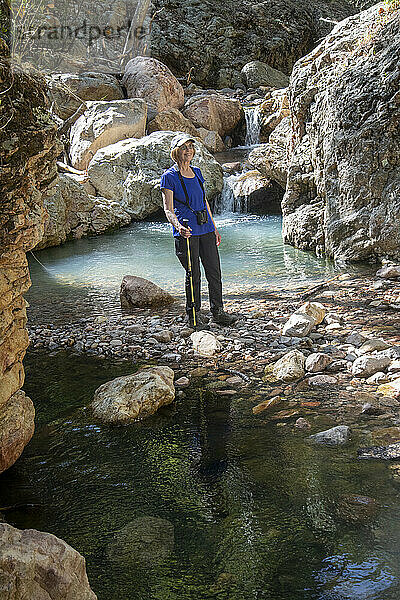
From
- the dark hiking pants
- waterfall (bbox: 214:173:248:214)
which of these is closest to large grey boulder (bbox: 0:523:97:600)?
the dark hiking pants

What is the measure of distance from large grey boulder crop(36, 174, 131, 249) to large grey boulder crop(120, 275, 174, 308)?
6114 mm

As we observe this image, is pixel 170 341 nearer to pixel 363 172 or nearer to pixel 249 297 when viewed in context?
pixel 249 297

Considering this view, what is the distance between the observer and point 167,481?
10.5 ft

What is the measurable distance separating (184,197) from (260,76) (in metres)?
23.6

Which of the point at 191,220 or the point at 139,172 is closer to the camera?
the point at 191,220

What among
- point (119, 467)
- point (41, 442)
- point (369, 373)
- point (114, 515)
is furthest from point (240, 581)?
point (369, 373)

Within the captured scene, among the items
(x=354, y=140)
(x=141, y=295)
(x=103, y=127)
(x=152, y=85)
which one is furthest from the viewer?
(x=152, y=85)

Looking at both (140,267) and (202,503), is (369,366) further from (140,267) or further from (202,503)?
(140,267)

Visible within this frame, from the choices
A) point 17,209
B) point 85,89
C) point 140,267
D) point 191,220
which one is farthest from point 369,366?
point 85,89

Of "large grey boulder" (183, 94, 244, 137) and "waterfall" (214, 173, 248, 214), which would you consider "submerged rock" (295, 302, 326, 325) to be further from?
"large grey boulder" (183, 94, 244, 137)

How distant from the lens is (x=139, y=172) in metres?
16.2

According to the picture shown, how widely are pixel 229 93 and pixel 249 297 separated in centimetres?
2124

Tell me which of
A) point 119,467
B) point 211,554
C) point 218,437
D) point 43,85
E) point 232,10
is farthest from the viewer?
point 232,10

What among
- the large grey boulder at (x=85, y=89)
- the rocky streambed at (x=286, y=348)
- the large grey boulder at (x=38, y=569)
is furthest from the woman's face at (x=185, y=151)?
the large grey boulder at (x=85, y=89)
